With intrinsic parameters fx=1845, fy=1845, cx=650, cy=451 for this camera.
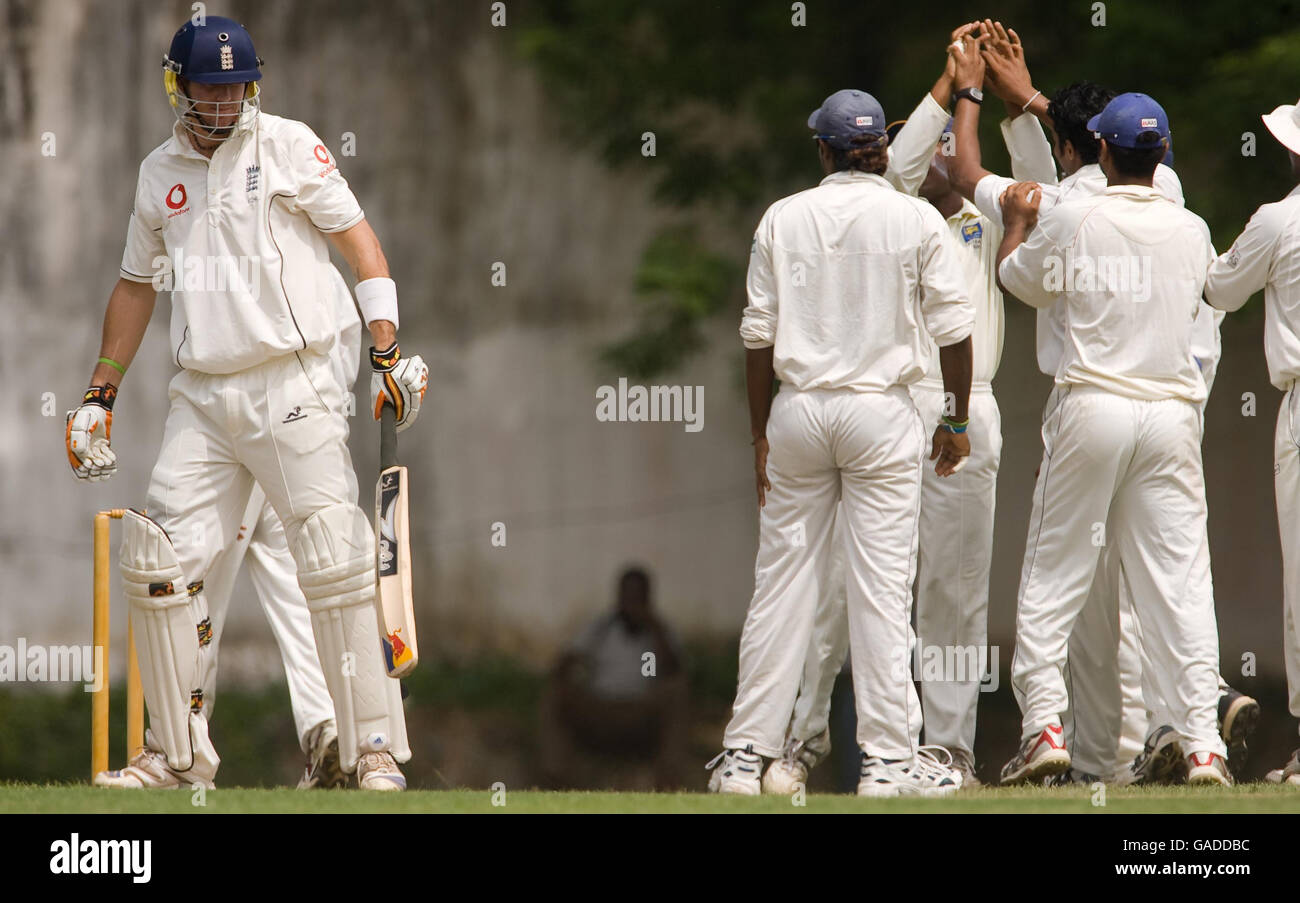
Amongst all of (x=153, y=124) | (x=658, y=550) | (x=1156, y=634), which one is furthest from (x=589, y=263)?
(x=1156, y=634)

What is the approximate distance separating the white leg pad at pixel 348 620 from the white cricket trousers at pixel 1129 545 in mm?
1979

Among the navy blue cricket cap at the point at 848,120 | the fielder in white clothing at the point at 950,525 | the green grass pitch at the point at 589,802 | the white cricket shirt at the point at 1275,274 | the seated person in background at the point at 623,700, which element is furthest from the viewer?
the seated person in background at the point at 623,700

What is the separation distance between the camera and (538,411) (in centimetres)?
1130

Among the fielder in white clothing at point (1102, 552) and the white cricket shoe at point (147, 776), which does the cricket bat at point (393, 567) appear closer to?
the white cricket shoe at point (147, 776)

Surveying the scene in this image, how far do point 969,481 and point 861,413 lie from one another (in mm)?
887

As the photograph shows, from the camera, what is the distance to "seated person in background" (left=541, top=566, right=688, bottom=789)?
977cm

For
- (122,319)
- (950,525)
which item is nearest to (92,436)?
(122,319)

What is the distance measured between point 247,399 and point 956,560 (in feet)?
8.03

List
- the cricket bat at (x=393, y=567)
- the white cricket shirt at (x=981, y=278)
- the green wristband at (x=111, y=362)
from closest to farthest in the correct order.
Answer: the cricket bat at (x=393, y=567) → the green wristband at (x=111, y=362) → the white cricket shirt at (x=981, y=278)

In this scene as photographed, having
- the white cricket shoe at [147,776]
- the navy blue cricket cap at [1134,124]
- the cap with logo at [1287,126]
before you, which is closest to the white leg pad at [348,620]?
the white cricket shoe at [147,776]

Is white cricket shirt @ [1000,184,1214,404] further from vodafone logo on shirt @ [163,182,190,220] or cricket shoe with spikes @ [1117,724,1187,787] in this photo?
vodafone logo on shirt @ [163,182,190,220]

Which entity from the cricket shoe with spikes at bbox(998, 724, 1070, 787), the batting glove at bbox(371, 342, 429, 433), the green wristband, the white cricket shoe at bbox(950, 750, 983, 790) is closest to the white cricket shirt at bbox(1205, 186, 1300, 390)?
the cricket shoe with spikes at bbox(998, 724, 1070, 787)

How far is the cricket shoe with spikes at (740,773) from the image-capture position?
222 inches

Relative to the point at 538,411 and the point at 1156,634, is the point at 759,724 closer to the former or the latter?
the point at 1156,634
